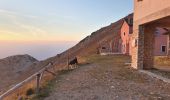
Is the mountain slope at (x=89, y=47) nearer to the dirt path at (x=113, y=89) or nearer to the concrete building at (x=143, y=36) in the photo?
the concrete building at (x=143, y=36)

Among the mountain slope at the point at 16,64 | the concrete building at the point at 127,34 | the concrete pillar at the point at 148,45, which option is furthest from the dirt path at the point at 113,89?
the mountain slope at the point at 16,64

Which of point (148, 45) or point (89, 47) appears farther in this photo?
point (89, 47)

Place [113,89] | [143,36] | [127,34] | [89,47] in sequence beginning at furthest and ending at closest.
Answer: [89,47]
[127,34]
[143,36]
[113,89]

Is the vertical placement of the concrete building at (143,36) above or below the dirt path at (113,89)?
above

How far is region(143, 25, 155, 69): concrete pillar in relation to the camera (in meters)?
25.4

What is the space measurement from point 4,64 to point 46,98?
226ft

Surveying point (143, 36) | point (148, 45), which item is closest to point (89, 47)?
point (148, 45)

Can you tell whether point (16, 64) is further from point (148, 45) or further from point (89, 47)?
point (148, 45)

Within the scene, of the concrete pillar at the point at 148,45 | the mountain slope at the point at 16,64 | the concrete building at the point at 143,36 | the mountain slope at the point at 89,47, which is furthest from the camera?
the mountain slope at the point at 16,64

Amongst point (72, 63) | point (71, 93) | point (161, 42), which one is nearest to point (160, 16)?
point (71, 93)

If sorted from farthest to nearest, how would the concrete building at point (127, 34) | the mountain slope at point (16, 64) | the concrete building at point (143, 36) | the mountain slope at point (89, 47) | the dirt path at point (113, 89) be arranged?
Result: the mountain slope at point (16, 64) → the mountain slope at point (89, 47) → the concrete building at point (127, 34) → the concrete building at point (143, 36) → the dirt path at point (113, 89)

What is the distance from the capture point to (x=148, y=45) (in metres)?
25.8

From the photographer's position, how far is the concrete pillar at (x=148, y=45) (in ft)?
83.5

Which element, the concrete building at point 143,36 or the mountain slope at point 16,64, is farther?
the mountain slope at point 16,64
